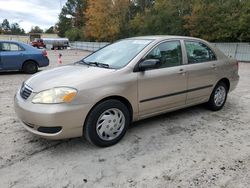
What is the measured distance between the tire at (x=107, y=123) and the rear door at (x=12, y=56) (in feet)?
25.2

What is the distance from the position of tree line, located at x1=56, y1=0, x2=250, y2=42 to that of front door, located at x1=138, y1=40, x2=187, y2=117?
16.5 metres

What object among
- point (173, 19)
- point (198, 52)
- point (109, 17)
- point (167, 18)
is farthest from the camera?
point (109, 17)

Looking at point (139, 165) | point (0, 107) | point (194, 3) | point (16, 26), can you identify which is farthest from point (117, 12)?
point (16, 26)

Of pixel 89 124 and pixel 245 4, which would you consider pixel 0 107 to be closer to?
pixel 89 124

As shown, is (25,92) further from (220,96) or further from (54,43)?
(54,43)

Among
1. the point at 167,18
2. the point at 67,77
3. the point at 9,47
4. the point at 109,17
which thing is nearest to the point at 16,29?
the point at 109,17

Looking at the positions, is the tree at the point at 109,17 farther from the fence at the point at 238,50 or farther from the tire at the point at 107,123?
the tire at the point at 107,123

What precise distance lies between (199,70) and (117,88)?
191 cm

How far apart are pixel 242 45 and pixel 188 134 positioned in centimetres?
1676

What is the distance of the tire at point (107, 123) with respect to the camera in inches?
137

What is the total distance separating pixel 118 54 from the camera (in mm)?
4281

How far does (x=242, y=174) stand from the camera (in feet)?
10.0

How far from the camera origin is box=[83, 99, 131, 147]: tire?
3.47 m

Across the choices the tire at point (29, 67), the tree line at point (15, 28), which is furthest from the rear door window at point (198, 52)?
the tree line at point (15, 28)
